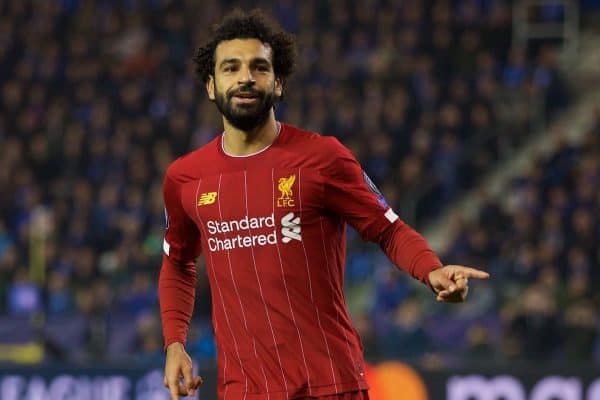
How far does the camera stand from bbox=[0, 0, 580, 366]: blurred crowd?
41.7 ft

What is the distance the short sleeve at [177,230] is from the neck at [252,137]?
27 cm

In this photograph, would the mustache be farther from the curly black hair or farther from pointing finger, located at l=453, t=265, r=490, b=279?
pointing finger, located at l=453, t=265, r=490, b=279

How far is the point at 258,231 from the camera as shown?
14.7 ft

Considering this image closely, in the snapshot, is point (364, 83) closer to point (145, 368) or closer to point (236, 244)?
point (145, 368)

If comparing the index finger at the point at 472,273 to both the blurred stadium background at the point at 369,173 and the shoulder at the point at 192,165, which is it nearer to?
the shoulder at the point at 192,165

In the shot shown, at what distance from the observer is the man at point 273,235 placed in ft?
14.6

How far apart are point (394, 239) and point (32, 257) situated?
34.4ft

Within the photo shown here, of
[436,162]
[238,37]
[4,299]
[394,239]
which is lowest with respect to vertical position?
[394,239]

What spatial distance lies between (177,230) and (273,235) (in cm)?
50

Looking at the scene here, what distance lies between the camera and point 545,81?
16.4 metres

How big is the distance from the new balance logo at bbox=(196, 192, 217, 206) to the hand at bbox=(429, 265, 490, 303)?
2.96ft

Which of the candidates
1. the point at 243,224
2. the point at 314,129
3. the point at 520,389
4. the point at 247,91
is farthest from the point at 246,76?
the point at 314,129

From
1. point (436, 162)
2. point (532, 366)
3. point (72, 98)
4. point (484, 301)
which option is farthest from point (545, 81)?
point (532, 366)

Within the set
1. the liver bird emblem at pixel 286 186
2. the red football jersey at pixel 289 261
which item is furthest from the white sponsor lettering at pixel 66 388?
the liver bird emblem at pixel 286 186
